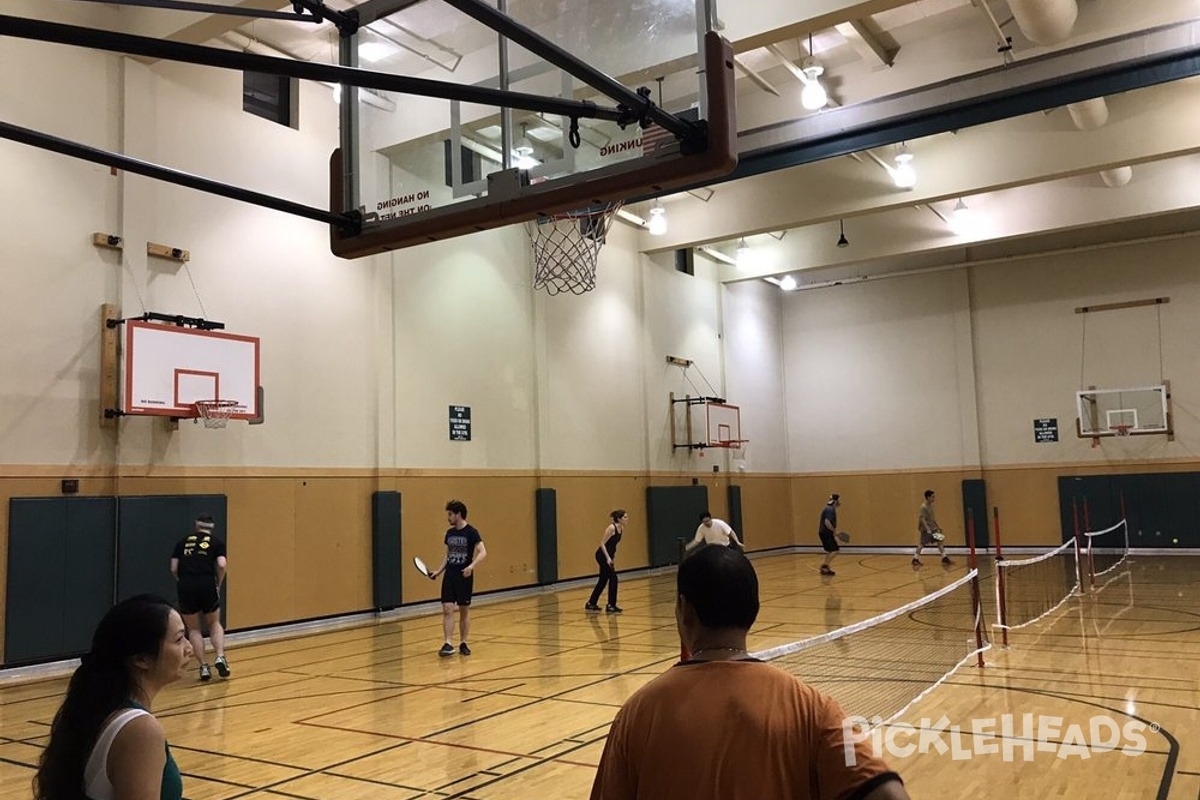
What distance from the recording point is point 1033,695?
8.27 m

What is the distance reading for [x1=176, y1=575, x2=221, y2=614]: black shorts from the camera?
10.2 metres

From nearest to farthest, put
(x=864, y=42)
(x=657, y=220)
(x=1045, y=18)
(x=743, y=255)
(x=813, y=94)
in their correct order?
1. (x=1045, y=18)
2. (x=813, y=94)
3. (x=864, y=42)
4. (x=657, y=220)
5. (x=743, y=255)

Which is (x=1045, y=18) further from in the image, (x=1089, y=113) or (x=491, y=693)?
(x=491, y=693)

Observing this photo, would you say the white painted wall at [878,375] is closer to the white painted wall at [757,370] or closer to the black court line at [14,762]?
the white painted wall at [757,370]

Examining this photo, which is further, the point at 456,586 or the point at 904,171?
the point at 904,171

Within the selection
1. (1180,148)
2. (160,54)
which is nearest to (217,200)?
(160,54)

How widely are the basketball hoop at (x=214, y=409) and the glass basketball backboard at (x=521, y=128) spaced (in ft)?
23.5

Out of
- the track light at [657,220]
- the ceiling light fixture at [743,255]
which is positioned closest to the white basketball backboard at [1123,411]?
the ceiling light fixture at [743,255]

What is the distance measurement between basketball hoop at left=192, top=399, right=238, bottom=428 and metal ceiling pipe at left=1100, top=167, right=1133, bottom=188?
17.3 meters

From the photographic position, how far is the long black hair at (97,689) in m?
2.49

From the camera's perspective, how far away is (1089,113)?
1584cm

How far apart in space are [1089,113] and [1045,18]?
4.86 meters

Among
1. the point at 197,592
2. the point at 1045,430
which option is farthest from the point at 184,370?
the point at 1045,430

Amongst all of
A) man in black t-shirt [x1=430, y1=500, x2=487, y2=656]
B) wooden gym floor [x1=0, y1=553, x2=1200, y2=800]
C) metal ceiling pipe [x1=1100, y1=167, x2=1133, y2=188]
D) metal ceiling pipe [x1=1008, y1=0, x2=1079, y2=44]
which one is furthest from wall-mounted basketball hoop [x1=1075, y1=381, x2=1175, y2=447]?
man in black t-shirt [x1=430, y1=500, x2=487, y2=656]
